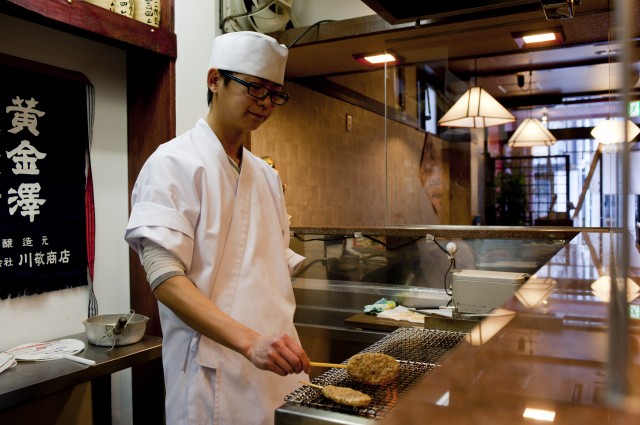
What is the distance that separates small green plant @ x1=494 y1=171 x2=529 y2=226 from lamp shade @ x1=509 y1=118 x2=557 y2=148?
25.2 inches

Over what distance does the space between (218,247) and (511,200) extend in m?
6.20

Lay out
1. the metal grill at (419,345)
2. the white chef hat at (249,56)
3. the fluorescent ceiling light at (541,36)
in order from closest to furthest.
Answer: the metal grill at (419,345) → the white chef hat at (249,56) → the fluorescent ceiling light at (541,36)

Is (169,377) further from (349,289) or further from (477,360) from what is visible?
(349,289)

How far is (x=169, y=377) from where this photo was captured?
5.40 ft

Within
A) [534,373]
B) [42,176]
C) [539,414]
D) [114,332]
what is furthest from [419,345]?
[42,176]

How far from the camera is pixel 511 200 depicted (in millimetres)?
7129

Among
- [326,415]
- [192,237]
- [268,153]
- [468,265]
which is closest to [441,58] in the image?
[268,153]

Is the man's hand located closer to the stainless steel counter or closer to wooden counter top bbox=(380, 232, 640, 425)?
the stainless steel counter

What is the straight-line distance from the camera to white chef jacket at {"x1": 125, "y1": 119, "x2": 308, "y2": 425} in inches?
60.4

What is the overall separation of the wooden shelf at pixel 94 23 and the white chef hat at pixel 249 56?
46.8 inches

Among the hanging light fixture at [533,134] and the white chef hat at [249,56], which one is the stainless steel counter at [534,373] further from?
the hanging light fixture at [533,134]

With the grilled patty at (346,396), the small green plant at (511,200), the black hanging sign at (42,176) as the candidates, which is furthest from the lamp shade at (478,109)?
the grilled patty at (346,396)

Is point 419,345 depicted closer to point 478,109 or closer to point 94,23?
point 94,23

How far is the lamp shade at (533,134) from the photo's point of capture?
260 inches
